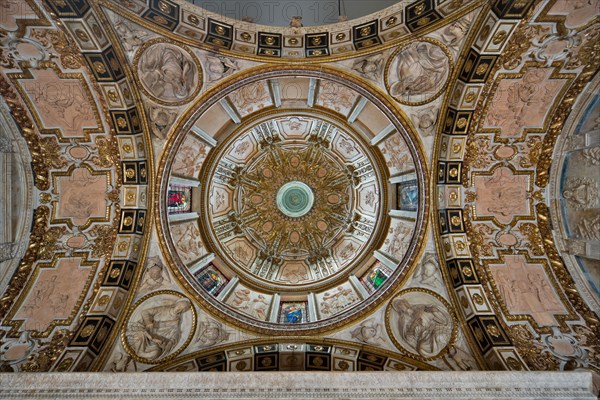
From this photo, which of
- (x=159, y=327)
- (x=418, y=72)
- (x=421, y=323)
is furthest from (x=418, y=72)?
(x=159, y=327)

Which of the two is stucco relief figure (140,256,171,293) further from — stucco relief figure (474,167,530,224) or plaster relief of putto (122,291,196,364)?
stucco relief figure (474,167,530,224)

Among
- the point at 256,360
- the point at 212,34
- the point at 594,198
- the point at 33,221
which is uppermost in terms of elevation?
the point at 212,34

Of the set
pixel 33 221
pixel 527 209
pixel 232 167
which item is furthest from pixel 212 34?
pixel 527 209

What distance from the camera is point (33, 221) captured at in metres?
10.7

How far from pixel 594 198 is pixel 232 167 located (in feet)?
43.7

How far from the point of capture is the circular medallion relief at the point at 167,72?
1021cm

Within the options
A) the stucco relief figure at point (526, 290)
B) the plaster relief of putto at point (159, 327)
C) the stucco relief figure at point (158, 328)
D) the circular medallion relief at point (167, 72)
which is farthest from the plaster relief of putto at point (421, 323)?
the circular medallion relief at point (167, 72)

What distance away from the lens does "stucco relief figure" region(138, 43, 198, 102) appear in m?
10.3

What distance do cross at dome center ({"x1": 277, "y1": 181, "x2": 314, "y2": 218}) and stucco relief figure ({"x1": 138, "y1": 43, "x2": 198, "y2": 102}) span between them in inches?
317

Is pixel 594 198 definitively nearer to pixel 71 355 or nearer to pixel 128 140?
pixel 128 140

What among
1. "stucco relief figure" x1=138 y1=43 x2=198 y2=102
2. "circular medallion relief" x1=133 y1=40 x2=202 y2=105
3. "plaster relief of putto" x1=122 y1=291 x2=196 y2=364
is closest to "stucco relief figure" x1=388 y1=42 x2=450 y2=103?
"circular medallion relief" x1=133 y1=40 x2=202 y2=105

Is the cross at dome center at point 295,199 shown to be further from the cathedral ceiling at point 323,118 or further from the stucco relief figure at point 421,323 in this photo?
the stucco relief figure at point 421,323

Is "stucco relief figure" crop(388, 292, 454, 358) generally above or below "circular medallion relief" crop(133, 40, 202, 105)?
below

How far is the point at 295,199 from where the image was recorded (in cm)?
1819
